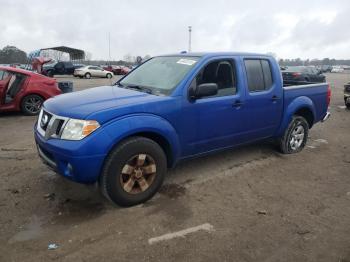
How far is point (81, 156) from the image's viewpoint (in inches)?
136

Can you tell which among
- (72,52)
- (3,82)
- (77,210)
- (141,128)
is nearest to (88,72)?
(72,52)

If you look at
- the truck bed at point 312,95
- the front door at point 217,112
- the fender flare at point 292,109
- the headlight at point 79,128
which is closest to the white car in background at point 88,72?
the truck bed at point 312,95

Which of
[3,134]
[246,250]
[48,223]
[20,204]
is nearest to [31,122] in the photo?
[3,134]

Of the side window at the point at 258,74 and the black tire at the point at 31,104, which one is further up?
the side window at the point at 258,74

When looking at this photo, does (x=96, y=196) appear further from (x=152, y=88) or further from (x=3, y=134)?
(x=3, y=134)

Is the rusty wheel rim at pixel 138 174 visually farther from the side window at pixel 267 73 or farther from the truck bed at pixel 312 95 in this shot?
the truck bed at pixel 312 95

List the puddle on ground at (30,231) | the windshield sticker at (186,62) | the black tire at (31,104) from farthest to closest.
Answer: the black tire at (31,104) < the windshield sticker at (186,62) < the puddle on ground at (30,231)

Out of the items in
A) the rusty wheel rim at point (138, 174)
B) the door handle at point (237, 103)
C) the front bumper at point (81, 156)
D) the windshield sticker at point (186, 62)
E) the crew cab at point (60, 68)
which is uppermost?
the crew cab at point (60, 68)

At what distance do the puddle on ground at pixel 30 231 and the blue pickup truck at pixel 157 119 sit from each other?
0.61 meters

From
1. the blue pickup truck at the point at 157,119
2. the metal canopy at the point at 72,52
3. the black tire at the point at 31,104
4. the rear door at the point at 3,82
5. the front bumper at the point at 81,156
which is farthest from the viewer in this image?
the metal canopy at the point at 72,52

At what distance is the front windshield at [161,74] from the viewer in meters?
4.35

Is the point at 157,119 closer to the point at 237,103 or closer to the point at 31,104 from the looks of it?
the point at 237,103

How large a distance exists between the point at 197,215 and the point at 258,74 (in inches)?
101

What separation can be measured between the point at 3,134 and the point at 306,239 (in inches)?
260
